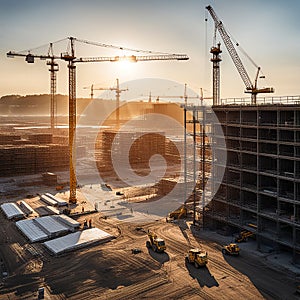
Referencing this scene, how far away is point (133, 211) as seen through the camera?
4069 centimetres

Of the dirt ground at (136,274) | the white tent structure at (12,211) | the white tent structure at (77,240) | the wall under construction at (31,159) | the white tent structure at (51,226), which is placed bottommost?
the dirt ground at (136,274)

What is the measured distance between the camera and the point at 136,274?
2456cm

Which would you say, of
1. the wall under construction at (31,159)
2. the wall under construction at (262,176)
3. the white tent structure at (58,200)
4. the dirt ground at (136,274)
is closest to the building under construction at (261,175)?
the wall under construction at (262,176)

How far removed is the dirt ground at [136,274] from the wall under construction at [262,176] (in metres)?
3.00

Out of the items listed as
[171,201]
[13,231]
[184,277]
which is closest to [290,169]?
[184,277]

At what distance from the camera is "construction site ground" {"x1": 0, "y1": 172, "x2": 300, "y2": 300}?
869 inches

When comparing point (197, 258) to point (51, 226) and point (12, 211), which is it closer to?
point (51, 226)

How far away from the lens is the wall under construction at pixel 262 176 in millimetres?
26875

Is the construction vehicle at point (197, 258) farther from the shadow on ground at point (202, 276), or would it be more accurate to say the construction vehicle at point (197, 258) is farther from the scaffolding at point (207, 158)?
the scaffolding at point (207, 158)

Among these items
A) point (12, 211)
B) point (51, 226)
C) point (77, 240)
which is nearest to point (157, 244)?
point (77, 240)

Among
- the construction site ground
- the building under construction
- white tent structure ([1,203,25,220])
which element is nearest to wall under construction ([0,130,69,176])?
white tent structure ([1,203,25,220])

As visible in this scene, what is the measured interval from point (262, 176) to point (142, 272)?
1298 centimetres

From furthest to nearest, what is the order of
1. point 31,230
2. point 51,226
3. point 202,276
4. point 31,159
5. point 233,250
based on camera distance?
1. point 31,159
2. point 51,226
3. point 31,230
4. point 233,250
5. point 202,276

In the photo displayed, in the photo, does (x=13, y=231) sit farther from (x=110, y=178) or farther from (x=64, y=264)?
(x=110, y=178)
